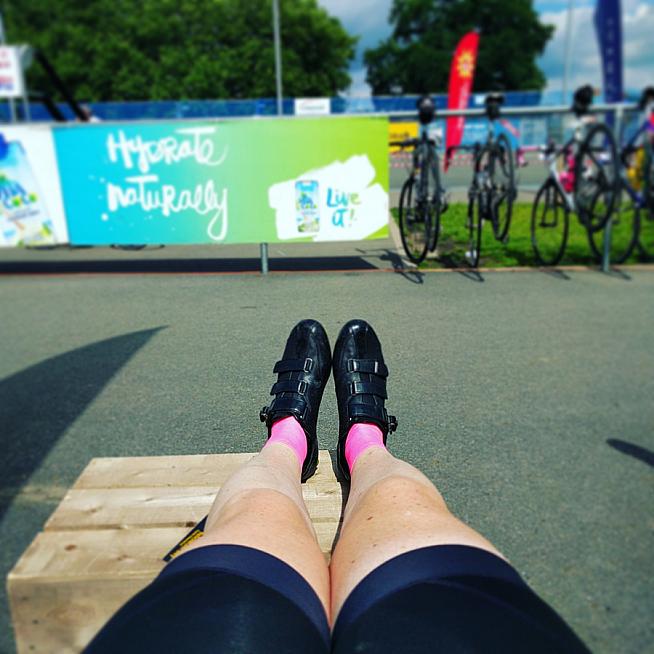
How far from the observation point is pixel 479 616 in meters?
0.85

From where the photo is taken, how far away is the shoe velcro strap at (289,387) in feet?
4.00

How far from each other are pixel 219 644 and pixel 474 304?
89 centimetres

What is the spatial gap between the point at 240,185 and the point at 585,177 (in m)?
2.13

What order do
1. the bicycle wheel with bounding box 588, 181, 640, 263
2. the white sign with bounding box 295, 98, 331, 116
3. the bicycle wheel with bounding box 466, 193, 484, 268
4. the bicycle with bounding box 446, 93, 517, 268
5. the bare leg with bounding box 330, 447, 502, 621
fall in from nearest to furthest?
the bare leg with bounding box 330, 447, 502, 621 → the bicycle wheel with bounding box 466, 193, 484, 268 → the bicycle with bounding box 446, 93, 517, 268 → the bicycle wheel with bounding box 588, 181, 640, 263 → the white sign with bounding box 295, 98, 331, 116

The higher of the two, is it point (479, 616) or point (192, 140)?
point (192, 140)

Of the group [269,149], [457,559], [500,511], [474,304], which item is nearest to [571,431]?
[500,511]

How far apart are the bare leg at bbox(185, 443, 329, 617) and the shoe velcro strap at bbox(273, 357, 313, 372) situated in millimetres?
204

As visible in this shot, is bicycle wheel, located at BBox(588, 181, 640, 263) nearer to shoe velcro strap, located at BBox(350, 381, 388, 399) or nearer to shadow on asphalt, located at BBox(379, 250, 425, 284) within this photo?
shadow on asphalt, located at BBox(379, 250, 425, 284)

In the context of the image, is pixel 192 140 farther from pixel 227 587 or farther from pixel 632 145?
pixel 632 145

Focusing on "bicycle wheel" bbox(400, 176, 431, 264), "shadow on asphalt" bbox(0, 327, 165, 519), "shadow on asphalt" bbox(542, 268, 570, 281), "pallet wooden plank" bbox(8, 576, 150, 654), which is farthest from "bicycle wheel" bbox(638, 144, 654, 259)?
"pallet wooden plank" bbox(8, 576, 150, 654)

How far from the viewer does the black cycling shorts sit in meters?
0.82

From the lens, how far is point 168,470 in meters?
1.41

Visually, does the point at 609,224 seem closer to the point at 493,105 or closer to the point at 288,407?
the point at 493,105

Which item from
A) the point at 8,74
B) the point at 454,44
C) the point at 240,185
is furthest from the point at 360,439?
the point at 454,44
